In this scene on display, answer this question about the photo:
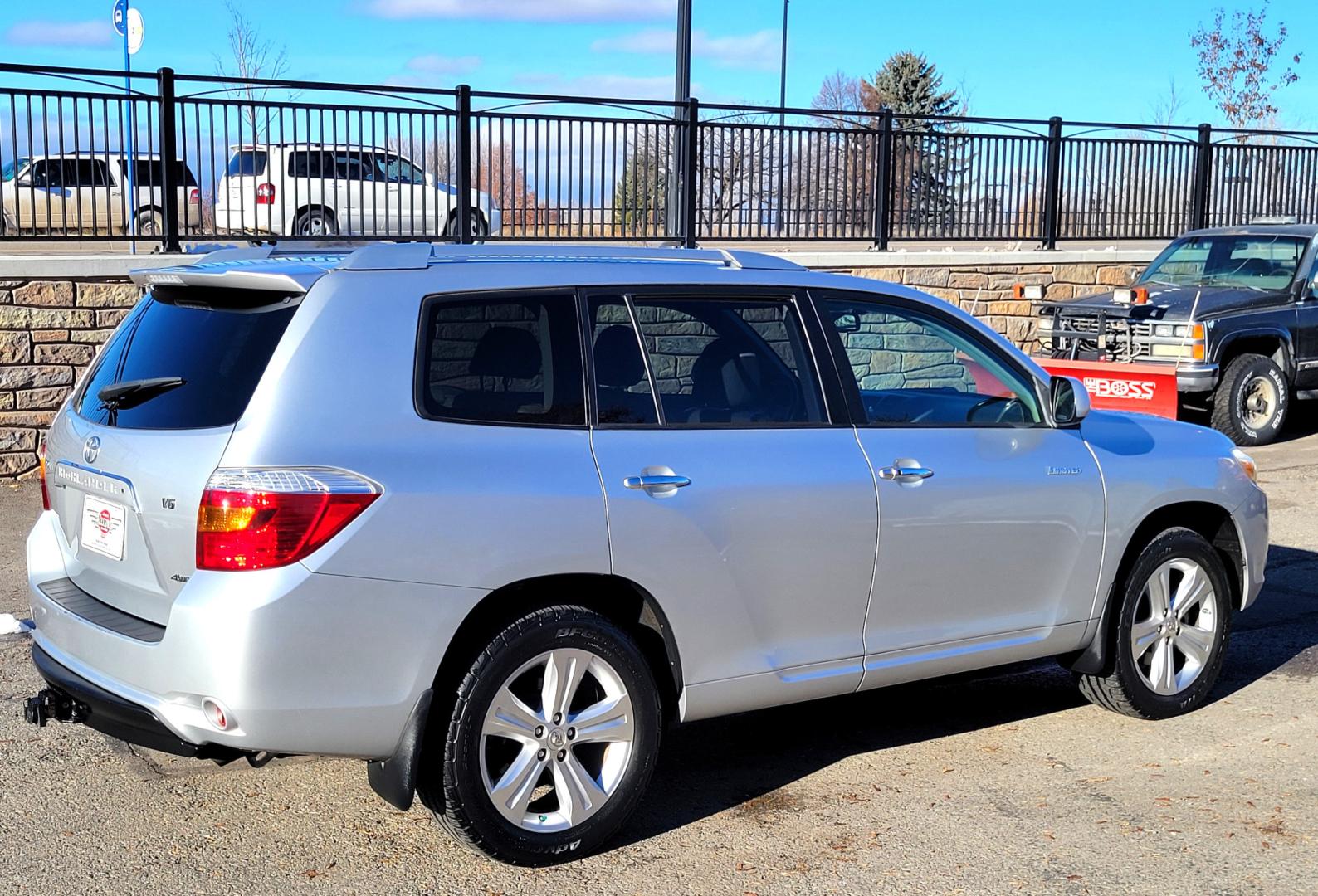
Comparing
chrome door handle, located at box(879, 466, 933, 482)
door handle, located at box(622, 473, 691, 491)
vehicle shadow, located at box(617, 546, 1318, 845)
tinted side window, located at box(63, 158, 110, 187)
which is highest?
tinted side window, located at box(63, 158, 110, 187)

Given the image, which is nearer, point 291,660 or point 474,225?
point 291,660

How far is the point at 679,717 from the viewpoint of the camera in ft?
14.3

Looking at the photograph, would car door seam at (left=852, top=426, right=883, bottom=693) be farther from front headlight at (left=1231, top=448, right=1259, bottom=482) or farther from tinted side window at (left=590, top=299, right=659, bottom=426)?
front headlight at (left=1231, top=448, right=1259, bottom=482)

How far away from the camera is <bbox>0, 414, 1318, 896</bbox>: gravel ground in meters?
4.02

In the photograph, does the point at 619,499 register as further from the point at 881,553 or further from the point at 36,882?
the point at 36,882

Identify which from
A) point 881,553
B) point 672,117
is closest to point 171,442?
point 881,553

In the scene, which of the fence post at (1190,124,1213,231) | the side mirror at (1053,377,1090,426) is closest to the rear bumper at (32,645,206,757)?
the side mirror at (1053,377,1090,426)

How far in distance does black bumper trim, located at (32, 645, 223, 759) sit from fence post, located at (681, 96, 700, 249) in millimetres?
9678

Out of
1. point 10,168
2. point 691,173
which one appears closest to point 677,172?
point 691,173

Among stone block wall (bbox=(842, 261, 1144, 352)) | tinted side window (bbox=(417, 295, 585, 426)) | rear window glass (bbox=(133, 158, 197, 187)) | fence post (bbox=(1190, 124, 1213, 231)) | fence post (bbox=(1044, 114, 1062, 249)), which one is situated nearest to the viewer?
tinted side window (bbox=(417, 295, 585, 426))

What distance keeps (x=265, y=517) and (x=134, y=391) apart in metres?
0.82

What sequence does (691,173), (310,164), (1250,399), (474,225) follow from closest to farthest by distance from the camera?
(310,164) < (474,225) < (691,173) < (1250,399)

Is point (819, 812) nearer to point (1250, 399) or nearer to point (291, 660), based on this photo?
point (291, 660)

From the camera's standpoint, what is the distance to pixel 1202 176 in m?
16.9
